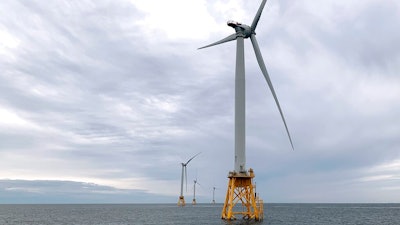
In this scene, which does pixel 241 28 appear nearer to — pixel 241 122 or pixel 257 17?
pixel 257 17

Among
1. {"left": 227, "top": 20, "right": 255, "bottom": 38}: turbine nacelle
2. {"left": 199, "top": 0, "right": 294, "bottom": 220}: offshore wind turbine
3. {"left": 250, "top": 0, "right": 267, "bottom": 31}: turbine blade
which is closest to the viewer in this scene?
{"left": 199, "top": 0, "right": 294, "bottom": 220}: offshore wind turbine

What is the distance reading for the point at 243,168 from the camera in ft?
255

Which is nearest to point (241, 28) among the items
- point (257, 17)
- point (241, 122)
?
point (257, 17)

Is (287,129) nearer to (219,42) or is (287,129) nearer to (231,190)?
(231,190)

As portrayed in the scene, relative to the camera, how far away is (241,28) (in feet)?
273

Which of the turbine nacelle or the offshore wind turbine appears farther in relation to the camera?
the turbine nacelle

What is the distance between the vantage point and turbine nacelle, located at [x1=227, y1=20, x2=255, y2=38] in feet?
273

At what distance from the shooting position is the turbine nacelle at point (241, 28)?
273ft

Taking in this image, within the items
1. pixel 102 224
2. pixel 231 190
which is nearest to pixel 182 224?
pixel 102 224

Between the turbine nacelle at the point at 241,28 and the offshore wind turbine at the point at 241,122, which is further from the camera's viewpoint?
the turbine nacelle at the point at 241,28

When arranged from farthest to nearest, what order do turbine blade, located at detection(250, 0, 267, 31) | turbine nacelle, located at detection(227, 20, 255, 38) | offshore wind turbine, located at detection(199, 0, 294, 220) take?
turbine nacelle, located at detection(227, 20, 255, 38)
turbine blade, located at detection(250, 0, 267, 31)
offshore wind turbine, located at detection(199, 0, 294, 220)

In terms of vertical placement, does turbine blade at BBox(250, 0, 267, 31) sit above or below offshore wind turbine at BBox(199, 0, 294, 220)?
above

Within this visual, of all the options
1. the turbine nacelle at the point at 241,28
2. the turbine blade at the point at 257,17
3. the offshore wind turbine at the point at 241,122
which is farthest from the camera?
the turbine nacelle at the point at 241,28

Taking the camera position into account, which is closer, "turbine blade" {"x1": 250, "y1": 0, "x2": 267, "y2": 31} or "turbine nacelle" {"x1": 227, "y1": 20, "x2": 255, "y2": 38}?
"turbine blade" {"x1": 250, "y1": 0, "x2": 267, "y2": 31}
